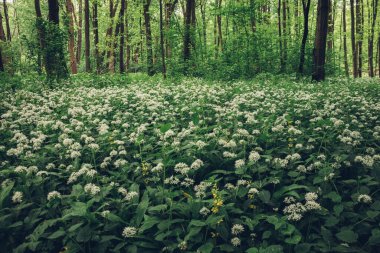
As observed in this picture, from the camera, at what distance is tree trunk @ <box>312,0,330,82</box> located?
14860 mm

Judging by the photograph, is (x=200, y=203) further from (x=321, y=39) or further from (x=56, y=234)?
(x=321, y=39)

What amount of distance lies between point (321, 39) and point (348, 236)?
14.6 metres

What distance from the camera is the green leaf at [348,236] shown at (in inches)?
116

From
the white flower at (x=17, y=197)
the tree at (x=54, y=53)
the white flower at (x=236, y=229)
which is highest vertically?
the tree at (x=54, y=53)

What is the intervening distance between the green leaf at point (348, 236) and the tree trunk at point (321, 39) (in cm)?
1388

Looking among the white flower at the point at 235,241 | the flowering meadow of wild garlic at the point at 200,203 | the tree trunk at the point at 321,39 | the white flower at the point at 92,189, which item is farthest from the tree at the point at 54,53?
the white flower at the point at 235,241

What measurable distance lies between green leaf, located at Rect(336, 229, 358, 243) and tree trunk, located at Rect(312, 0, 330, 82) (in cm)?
1388

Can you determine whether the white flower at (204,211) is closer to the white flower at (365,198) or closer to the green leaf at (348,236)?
the green leaf at (348,236)

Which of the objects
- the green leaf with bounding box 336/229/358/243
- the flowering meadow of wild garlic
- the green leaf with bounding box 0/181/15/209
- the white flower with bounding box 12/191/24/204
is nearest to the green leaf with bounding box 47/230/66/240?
the flowering meadow of wild garlic

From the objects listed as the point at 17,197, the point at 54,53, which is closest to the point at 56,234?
the point at 17,197

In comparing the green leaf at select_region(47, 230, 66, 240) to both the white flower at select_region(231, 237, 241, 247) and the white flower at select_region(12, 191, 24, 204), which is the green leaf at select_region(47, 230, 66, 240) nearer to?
the white flower at select_region(12, 191, 24, 204)

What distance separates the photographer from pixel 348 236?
2.98 metres

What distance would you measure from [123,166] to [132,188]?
797mm

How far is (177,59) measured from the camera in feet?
70.2
